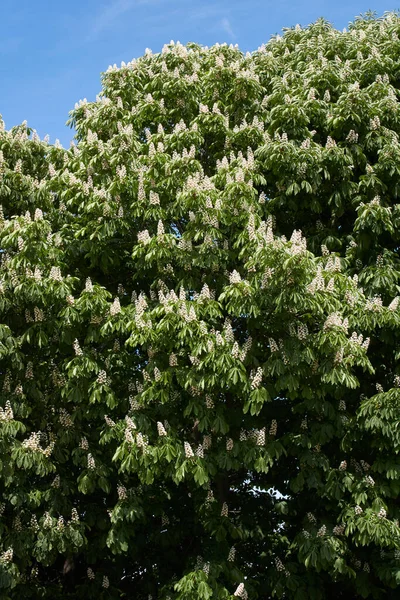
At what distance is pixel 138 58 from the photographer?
1252cm

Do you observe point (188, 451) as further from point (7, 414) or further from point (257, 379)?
point (7, 414)

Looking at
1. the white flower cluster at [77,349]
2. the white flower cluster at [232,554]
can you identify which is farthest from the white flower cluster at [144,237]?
the white flower cluster at [232,554]

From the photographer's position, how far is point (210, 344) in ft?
26.8

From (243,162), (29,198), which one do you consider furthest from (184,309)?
(29,198)

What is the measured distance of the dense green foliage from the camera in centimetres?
848

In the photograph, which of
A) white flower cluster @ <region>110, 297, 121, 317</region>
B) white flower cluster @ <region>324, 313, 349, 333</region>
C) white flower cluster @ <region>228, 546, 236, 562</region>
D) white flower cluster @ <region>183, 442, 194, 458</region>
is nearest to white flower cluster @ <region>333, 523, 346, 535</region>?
white flower cluster @ <region>228, 546, 236, 562</region>

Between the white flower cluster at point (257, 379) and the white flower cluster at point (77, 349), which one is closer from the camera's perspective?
the white flower cluster at point (257, 379)

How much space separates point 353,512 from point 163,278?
356 centimetres

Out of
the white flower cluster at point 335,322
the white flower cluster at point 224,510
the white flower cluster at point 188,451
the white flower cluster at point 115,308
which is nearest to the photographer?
the white flower cluster at point 335,322

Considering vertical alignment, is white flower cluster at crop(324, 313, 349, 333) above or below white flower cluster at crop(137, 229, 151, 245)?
below

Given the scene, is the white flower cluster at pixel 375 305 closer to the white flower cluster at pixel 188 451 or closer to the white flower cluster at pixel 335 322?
the white flower cluster at pixel 335 322

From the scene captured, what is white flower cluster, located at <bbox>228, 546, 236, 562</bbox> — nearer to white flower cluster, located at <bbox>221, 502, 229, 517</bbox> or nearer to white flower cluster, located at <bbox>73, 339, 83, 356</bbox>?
white flower cluster, located at <bbox>221, 502, 229, 517</bbox>

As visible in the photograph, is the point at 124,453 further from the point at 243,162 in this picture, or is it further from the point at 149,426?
the point at 243,162

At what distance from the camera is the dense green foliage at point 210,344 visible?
848 cm
